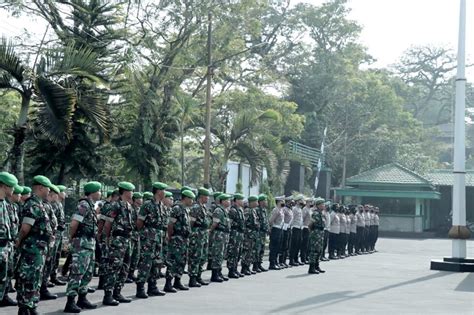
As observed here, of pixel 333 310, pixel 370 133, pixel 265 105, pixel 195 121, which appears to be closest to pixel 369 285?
pixel 333 310

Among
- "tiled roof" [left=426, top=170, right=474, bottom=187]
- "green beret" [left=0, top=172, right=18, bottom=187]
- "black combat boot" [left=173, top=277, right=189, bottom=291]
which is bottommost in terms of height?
"black combat boot" [left=173, top=277, right=189, bottom=291]

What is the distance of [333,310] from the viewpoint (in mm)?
11258

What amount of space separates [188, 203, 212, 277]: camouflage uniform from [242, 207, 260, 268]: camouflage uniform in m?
2.90

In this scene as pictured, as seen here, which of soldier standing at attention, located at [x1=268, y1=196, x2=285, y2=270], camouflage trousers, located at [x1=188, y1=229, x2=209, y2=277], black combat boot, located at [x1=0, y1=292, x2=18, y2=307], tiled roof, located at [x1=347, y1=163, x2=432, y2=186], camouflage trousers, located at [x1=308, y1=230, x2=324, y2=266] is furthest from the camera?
tiled roof, located at [x1=347, y1=163, x2=432, y2=186]

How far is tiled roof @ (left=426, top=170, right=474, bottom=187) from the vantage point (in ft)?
155

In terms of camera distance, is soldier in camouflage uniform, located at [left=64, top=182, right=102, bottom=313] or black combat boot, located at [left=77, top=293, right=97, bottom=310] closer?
soldier in camouflage uniform, located at [left=64, top=182, right=102, bottom=313]

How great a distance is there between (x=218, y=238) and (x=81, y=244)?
5.09 m

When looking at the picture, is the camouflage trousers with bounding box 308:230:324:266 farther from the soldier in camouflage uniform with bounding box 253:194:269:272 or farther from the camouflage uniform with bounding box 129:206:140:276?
the camouflage uniform with bounding box 129:206:140:276

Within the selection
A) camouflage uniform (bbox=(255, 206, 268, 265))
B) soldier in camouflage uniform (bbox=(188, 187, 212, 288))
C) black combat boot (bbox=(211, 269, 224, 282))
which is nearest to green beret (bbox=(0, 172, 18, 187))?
soldier in camouflage uniform (bbox=(188, 187, 212, 288))

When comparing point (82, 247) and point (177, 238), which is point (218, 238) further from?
point (82, 247)

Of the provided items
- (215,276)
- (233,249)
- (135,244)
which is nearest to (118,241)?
(135,244)

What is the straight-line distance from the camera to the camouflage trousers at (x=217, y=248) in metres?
14.6

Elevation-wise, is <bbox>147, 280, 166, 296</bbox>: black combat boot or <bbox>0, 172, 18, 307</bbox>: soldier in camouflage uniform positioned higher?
<bbox>0, 172, 18, 307</bbox>: soldier in camouflage uniform

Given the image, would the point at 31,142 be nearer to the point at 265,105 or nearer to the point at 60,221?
the point at 60,221
